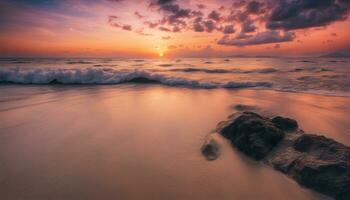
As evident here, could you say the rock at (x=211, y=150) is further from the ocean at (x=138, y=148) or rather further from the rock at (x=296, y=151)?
the rock at (x=296, y=151)

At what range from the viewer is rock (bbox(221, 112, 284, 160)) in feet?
8.75

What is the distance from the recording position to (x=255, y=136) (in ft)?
9.12

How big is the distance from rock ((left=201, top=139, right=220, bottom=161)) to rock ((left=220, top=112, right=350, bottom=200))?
27cm

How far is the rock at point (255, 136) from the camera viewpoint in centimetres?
267

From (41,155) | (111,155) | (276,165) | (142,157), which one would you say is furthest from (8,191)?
(276,165)

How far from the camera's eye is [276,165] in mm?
2445

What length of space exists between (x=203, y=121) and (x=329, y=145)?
6.74ft

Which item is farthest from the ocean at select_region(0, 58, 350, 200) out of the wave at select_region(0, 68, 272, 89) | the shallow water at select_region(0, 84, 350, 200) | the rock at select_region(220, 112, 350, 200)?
the wave at select_region(0, 68, 272, 89)

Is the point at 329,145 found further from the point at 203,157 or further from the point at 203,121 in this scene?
the point at 203,121

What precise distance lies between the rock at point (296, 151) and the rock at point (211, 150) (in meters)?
0.27

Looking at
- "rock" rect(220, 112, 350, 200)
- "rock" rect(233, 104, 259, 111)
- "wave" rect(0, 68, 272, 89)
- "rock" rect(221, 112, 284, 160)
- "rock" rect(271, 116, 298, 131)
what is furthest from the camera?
"wave" rect(0, 68, 272, 89)

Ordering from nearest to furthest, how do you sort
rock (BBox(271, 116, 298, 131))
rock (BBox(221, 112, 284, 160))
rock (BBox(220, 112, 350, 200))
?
rock (BBox(220, 112, 350, 200))
rock (BBox(221, 112, 284, 160))
rock (BBox(271, 116, 298, 131))

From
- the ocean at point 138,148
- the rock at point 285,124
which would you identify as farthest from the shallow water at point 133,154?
the rock at point 285,124

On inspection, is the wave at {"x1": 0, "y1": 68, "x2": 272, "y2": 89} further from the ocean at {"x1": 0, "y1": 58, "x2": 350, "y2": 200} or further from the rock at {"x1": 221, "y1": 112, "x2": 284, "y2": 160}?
the rock at {"x1": 221, "y1": 112, "x2": 284, "y2": 160}
